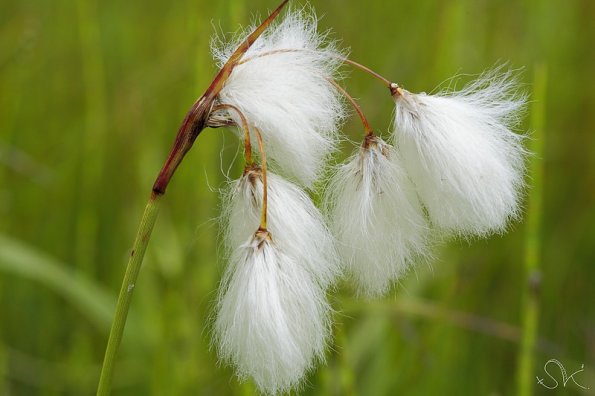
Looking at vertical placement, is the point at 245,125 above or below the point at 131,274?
above

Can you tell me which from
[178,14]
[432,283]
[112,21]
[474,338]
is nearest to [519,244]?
[432,283]

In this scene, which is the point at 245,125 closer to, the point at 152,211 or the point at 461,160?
the point at 152,211

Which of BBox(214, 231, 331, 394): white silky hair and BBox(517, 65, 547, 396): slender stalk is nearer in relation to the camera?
BBox(214, 231, 331, 394): white silky hair

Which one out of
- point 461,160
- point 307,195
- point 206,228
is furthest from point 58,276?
point 461,160

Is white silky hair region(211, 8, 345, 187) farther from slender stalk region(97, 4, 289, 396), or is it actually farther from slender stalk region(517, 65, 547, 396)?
slender stalk region(517, 65, 547, 396)

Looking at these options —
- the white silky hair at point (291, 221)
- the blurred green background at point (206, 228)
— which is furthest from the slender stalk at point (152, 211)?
the blurred green background at point (206, 228)

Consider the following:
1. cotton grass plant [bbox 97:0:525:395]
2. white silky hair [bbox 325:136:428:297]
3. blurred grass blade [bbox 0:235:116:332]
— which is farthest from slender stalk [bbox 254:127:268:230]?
blurred grass blade [bbox 0:235:116:332]

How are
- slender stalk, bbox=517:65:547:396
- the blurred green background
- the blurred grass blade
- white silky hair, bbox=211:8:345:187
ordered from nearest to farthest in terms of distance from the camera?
1. white silky hair, bbox=211:8:345:187
2. slender stalk, bbox=517:65:547:396
3. the blurred green background
4. the blurred grass blade

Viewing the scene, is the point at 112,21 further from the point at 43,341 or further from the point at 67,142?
the point at 43,341
